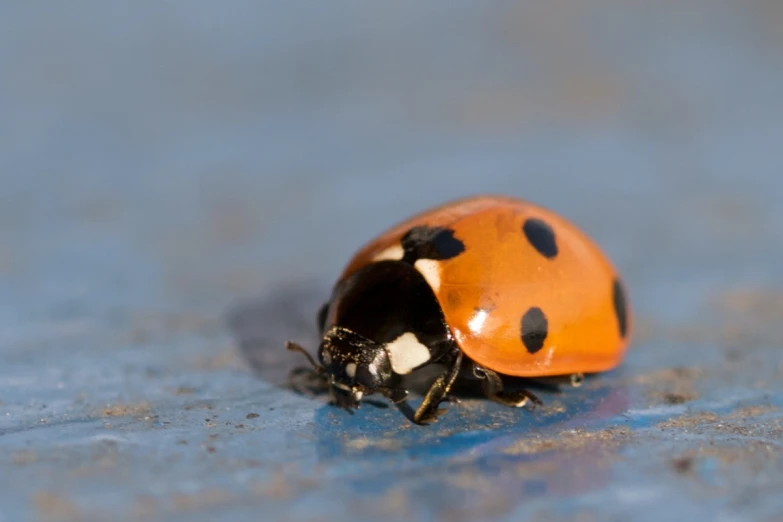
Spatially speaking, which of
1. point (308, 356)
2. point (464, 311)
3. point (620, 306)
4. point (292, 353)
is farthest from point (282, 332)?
point (620, 306)

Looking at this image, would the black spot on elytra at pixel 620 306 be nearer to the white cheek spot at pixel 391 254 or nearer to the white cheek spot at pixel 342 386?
the white cheek spot at pixel 391 254

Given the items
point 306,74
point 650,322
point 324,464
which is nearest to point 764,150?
point 650,322

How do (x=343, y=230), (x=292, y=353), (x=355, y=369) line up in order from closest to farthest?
(x=355, y=369) → (x=292, y=353) → (x=343, y=230)

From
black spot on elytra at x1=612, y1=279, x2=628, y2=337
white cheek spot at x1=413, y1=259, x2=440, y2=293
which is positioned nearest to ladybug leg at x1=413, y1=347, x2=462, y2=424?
white cheek spot at x1=413, y1=259, x2=440, y2=293

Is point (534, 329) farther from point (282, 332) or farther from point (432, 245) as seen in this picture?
point (282, 332)

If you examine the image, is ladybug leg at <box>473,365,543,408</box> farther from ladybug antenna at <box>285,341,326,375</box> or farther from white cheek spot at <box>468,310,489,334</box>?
ladybug antenna at <box>285,341,326,375</box>

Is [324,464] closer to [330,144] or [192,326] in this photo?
[192,326]
